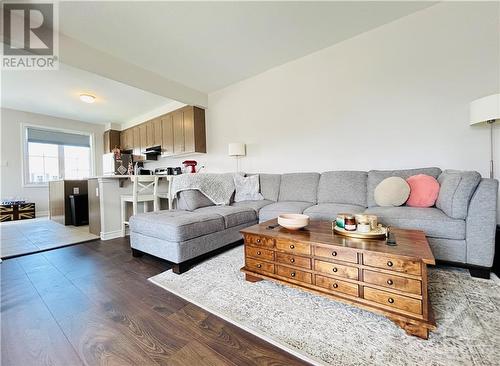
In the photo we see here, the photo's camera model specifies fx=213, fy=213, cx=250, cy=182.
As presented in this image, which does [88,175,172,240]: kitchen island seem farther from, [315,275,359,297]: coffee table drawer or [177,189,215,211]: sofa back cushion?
[315,275,359,297]: coffee table drawer

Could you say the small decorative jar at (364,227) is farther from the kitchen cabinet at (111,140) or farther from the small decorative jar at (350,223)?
the kitchen cabinet at (111,140)

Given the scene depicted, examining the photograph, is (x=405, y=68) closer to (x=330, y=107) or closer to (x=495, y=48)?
(x=495, y=48)

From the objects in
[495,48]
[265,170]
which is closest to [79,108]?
[265,170]

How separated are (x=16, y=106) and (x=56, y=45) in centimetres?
367

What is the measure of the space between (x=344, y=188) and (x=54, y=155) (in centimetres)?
676

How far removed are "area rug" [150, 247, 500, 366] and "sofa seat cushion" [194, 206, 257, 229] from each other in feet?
2.15

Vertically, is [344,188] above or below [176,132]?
below

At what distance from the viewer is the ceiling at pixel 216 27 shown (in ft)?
7.07

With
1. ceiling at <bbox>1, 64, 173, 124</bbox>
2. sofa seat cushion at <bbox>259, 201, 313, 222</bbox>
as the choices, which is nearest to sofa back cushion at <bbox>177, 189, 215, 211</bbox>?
sofa seat cushion at <bbox>259, 201, 313, 222</bbox>

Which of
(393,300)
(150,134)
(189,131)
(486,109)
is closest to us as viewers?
(393,300)

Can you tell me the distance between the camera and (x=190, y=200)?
2.54 m

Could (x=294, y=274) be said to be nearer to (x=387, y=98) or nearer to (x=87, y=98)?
(x=387, y=98)

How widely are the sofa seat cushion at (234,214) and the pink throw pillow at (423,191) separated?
161cm

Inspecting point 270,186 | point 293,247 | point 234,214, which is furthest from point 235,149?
point 293,247
